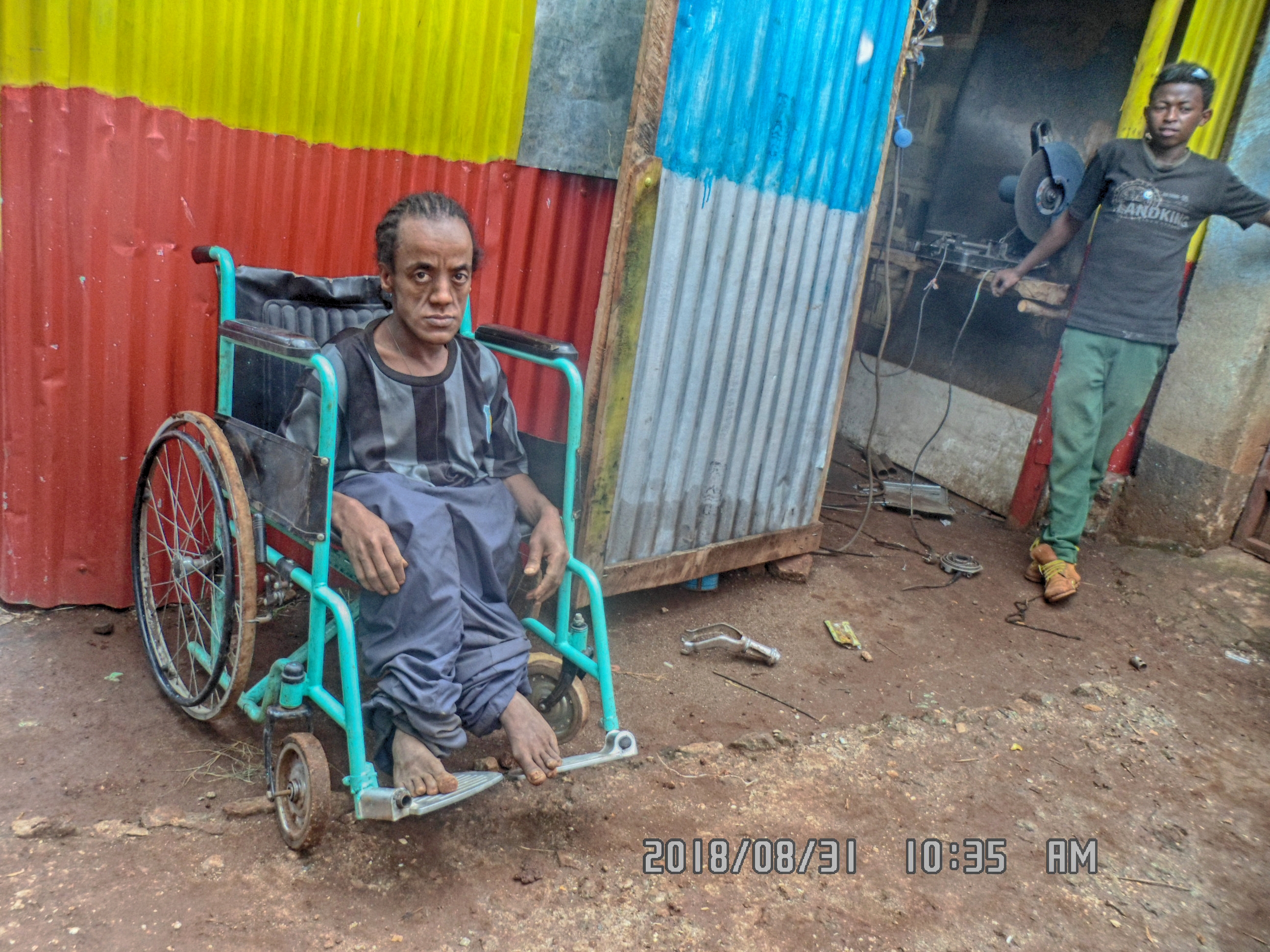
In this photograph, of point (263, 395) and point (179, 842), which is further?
point (263, 395)

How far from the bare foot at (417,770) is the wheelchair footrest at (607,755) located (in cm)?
21

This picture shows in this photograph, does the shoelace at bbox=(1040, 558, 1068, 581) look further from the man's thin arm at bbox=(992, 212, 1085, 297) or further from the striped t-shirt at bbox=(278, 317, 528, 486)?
the striped t-shirt at bbox=(278, 317, 528, 486)

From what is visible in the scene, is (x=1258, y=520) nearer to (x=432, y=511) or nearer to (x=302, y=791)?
A: (x=432, y=511)

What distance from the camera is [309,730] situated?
7.56 feet

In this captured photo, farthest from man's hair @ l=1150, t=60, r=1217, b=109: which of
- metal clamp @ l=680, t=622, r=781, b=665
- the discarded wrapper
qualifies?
metal clamp @ l=680, t=622, r=781, b=665

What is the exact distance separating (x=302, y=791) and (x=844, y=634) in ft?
7.43

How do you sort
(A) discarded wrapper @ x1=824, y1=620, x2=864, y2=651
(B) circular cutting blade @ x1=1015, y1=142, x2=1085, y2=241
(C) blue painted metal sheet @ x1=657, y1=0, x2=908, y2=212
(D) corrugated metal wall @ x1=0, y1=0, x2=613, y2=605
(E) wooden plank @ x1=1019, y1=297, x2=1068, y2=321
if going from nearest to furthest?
(D) corrugated metal wall @ x1=0, y1=0, x2=613, y2=605 → (C) blue painted metal sheet @ x1=657, y1=0, x2=908, y2=212 → (A) discarded wrapper @ x1=824, y1=620, x2=864, y2=651 → (B) circular cutting blade @ x1=1015, y1=142, x2=1085, y2=241 → (E) wooden plank @ x1=1019, y1=297, x2=1068, y2=321

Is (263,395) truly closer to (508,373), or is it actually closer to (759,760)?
(508,373)

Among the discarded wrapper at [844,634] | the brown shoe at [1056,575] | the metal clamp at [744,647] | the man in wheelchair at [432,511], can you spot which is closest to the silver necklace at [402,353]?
the man in wheelchair at [432,511]

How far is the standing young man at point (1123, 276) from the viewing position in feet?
13.1

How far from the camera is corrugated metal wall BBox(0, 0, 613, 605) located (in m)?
2.64

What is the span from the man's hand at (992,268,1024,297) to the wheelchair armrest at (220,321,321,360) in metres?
3.47

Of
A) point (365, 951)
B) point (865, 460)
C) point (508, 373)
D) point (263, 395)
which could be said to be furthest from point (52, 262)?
point (865, 460)

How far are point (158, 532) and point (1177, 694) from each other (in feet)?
12.2
